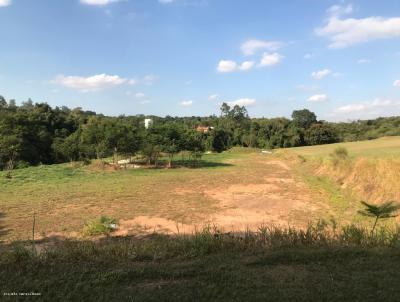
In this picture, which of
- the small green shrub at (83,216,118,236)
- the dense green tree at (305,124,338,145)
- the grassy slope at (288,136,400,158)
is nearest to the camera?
the small green shrub at (83,216,118,236)

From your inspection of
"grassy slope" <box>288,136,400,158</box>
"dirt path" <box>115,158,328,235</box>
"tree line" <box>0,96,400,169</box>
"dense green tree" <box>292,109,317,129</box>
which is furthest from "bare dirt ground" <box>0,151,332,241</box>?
"dense green tree" <box>292,109,317,129</box>

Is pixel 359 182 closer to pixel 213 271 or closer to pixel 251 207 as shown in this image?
pixel 251 207

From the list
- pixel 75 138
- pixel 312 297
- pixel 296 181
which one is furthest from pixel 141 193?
pixel 75 138

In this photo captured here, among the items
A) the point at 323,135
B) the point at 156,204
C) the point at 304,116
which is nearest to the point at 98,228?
the point at 156,204

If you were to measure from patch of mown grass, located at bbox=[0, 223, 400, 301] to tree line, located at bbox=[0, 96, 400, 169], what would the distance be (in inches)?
998

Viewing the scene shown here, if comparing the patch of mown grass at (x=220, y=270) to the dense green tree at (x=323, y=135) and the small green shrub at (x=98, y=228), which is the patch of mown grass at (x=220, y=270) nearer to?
the small green shrub at (x=98, y=228)

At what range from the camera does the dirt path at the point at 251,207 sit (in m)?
10.6

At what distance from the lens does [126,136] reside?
97.4ft

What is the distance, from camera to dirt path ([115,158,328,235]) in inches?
417

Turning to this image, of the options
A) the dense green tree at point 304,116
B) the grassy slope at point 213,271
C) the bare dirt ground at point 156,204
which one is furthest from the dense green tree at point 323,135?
the grassy slope at point 213,271

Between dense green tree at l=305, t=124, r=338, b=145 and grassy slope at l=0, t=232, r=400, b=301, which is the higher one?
dense green tree at l=305, t=124, r=338, b=145

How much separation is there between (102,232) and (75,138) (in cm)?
2589

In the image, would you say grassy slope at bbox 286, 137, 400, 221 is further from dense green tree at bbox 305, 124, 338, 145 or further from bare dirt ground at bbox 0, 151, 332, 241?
dense green tree at bbox 305, 124, 338, 145

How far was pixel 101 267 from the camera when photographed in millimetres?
3689
